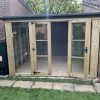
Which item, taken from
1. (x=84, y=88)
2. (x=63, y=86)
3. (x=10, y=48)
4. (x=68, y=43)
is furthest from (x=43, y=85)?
(x=10, y=48)

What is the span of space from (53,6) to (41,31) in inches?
427

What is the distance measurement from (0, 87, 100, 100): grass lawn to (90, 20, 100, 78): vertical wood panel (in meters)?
1.35

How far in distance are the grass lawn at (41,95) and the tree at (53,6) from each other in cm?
1236

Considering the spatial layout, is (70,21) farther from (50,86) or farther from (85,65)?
(50,86)

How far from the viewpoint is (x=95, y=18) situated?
5492 millimetres

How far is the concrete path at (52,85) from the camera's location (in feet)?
16.5

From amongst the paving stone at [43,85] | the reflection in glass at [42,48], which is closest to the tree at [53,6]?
the reflection in glass at [42,48]

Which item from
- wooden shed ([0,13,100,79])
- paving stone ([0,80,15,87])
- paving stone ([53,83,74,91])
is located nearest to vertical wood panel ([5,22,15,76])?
wooden shed ([0,13,100,79])

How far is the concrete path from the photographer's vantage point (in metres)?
5.04

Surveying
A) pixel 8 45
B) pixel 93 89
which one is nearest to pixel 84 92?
pixel 93 89

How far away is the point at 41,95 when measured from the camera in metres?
Answer: 4.61

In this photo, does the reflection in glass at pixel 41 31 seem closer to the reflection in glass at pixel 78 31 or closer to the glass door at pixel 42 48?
the glass door at pixel 42 48

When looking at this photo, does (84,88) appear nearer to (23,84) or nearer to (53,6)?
(23,84)

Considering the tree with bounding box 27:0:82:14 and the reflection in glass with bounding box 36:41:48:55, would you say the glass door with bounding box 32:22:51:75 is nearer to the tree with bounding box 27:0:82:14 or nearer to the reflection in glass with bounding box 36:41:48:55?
the reflection in glass with bounding box 36:41:48:55
